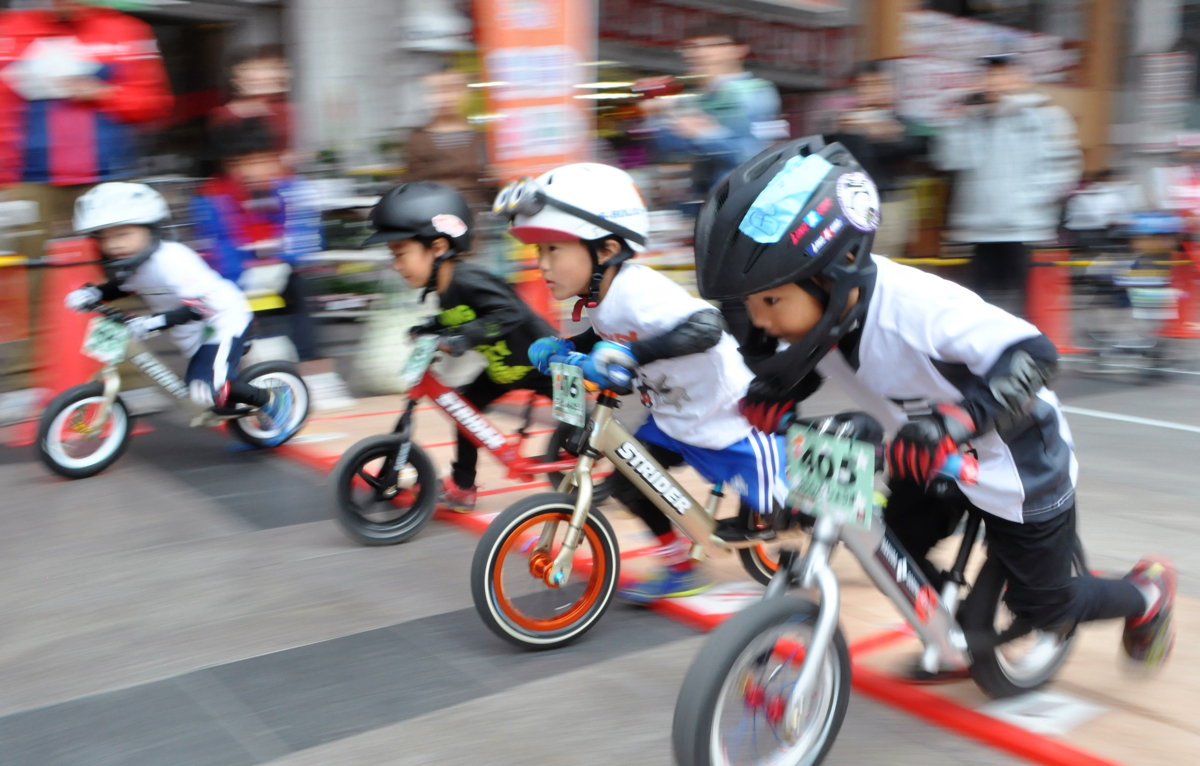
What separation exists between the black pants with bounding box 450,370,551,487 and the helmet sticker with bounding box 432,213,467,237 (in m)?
0.65

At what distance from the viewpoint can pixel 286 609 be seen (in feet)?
14.0

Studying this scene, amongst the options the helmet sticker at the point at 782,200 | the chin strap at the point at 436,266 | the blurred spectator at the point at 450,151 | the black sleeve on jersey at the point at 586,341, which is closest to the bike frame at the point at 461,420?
the chin strap at the point at 436,266

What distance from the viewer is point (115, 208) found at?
19.7 feet

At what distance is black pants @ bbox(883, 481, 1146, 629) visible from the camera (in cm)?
298

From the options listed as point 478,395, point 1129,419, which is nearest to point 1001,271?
point 1129,419

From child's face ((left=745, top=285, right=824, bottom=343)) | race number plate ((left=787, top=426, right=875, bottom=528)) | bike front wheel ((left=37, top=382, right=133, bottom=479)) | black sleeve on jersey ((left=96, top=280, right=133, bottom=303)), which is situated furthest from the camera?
black sleeve on jersey ((left=96, top=280, right=133, bottom=303))

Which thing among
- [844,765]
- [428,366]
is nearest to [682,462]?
[428,366]

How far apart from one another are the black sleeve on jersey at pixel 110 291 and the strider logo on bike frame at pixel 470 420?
2.23 meters

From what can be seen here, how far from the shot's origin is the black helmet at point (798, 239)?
2594 millimetres

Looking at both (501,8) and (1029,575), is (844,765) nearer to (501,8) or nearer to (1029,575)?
(1029,575)

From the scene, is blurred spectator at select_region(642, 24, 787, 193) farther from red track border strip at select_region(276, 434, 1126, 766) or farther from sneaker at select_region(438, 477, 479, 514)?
red track border strip at select_region(276, 434, 1126, 766)

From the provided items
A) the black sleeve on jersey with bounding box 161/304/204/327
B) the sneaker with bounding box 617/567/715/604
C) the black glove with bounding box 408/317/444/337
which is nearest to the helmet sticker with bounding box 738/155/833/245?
the sneaker with bounding box 617/567/715/604

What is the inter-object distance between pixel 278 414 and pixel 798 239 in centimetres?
467

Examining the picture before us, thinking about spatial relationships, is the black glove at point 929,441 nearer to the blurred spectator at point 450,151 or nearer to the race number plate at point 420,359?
the race number plate at point 420,359
